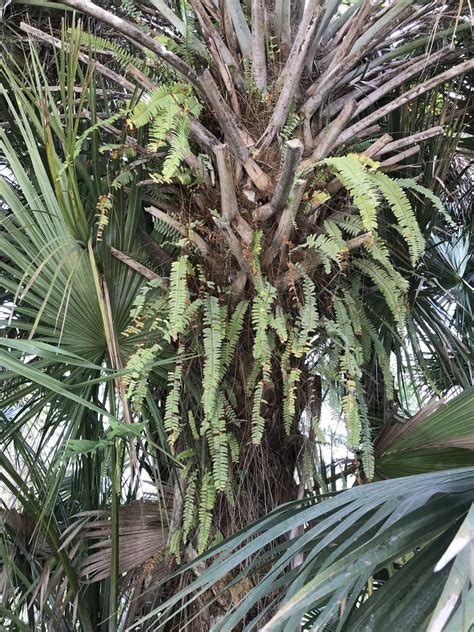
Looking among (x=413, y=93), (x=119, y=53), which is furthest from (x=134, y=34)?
(x=413, y=93)

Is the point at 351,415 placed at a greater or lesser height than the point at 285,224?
lesser

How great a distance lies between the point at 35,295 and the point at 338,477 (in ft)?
3.18

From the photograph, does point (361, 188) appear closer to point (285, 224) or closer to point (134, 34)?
point (285, 224)

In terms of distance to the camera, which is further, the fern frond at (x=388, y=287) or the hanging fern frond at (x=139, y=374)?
the fern frond at (x=388, y=287)

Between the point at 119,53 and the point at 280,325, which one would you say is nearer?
the point at 280,325

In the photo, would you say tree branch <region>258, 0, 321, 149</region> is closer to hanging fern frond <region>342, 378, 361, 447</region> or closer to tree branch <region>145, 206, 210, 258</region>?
tree branch <region>145, 206, 210, 258</region>

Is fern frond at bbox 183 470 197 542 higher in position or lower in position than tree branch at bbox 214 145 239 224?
lower

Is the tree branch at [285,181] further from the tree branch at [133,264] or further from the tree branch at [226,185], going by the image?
the tree branch at [133,264]

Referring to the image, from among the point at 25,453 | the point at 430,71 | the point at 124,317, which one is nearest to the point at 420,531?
the point at 124,317

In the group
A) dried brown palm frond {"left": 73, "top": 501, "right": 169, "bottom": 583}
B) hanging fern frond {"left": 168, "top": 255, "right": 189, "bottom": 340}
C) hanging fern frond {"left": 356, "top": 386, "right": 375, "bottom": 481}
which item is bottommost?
dried brown palm frond {"left": 73, "top": 501, "right": 169, "bottom": 583}

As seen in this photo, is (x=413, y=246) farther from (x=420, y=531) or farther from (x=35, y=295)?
(x=35, y=295)

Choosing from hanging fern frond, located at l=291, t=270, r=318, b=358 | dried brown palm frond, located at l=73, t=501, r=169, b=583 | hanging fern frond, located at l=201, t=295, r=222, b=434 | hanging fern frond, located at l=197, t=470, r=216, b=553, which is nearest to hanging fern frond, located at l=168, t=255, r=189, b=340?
hanging fern frond, located at l=201, t=295, r=222, b=434

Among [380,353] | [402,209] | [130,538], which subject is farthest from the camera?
[130,538]

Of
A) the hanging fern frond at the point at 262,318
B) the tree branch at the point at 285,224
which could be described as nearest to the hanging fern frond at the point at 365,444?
the hanging fern frond at the point at 262,318
